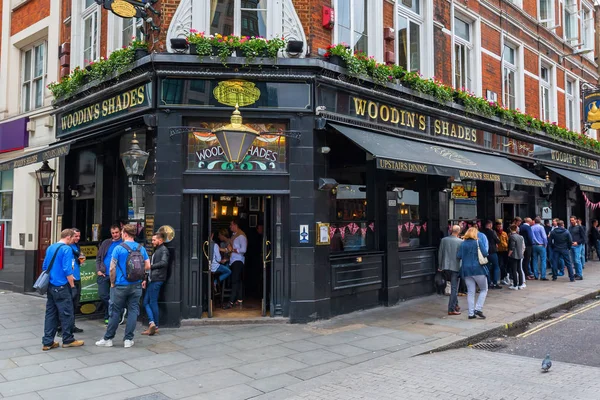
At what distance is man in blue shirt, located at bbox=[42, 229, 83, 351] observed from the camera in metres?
6.79

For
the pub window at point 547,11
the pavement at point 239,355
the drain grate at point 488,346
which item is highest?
the pub window at point 547,11

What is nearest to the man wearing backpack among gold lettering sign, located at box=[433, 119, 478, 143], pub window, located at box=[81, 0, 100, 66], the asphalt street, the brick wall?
the asphalt street

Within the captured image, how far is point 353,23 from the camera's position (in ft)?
31.6

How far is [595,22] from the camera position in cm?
2225

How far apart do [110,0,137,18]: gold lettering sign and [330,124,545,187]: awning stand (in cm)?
415

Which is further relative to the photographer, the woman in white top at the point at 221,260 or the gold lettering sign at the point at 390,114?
the gold lettering sign at the point at 390,114

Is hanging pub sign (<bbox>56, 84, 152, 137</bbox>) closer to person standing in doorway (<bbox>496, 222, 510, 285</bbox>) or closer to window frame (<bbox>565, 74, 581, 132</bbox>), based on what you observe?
person standing in doorway (<bbox>496, 222, 510, 285</bbox>)

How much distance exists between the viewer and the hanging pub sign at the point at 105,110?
8.53 meters

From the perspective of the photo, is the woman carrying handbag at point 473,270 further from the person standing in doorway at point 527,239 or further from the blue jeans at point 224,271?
the person standing in doorway at point 527,239

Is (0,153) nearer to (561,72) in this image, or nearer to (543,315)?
(543,315)

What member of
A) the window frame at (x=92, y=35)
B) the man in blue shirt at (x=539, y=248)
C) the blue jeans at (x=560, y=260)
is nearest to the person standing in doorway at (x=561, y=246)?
the blue jeans at (x=560, y=260)

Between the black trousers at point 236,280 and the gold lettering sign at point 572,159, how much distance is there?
1224cm

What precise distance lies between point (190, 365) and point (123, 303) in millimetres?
1641

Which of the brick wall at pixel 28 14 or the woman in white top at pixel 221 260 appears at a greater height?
the brick wall at pixel 28 14
